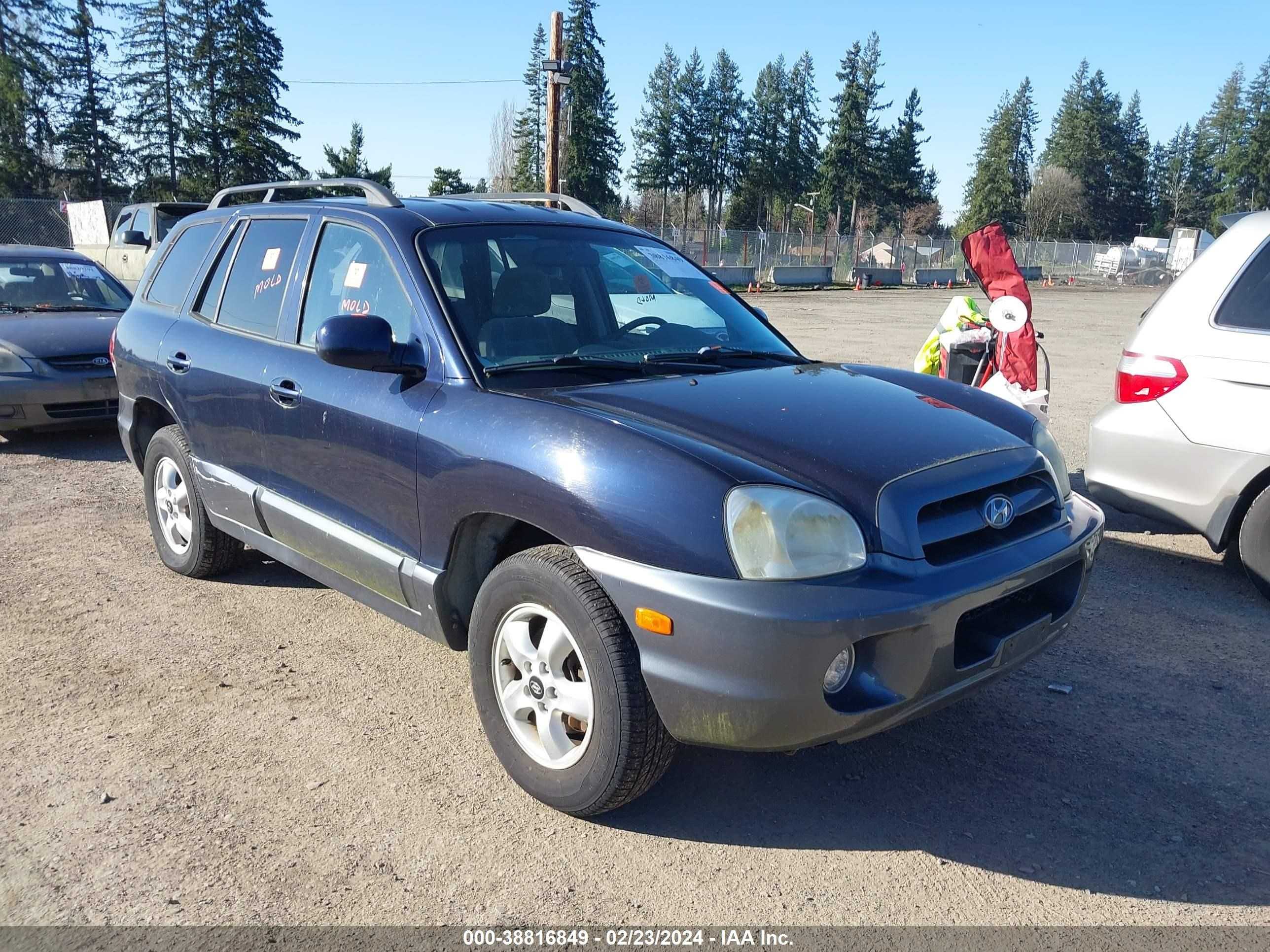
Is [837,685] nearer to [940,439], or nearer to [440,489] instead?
[940,439]

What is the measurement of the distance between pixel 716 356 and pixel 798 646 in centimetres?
161

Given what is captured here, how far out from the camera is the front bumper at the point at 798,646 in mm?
2537

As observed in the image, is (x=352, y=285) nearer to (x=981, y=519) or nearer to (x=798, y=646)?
(x=798, y=646)

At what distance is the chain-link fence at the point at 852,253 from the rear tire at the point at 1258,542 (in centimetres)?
2927

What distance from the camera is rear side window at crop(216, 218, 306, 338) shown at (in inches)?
167

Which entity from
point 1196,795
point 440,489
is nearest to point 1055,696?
point 1196,795

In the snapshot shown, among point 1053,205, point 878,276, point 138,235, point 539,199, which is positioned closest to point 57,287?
point 138,235

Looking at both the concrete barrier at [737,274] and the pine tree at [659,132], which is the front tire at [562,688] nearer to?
the concrete barrier at [737,274]

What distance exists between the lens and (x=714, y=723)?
8.66ft

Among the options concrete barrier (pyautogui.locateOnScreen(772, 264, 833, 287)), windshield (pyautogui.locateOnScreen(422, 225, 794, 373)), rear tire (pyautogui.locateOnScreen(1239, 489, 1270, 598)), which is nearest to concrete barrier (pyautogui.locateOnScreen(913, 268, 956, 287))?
concrete barrier (pyautogui.locateOnScreen(772, 264, 833, 287))

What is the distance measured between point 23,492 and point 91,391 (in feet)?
4.78

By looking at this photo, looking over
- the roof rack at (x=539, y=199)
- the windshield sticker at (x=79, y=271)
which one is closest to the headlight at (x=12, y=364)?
the windshield sticker at (x=79, y=271)

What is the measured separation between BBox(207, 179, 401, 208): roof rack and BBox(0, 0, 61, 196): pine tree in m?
54.9

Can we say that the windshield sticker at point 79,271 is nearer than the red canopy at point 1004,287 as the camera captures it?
No
